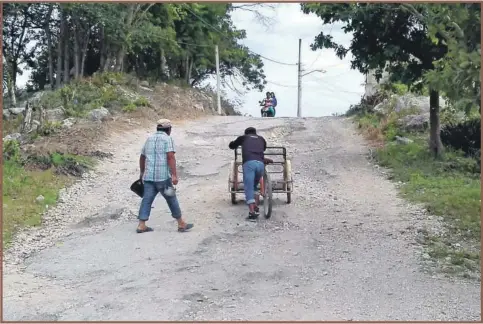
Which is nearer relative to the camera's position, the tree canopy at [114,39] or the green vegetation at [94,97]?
the green vegetation at [94,97]

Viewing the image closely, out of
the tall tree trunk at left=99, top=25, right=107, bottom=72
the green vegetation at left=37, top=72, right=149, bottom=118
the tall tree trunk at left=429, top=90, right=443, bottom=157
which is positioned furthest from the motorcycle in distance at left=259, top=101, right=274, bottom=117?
the tall tree trunk at left=429, top=90, right=443, bottom=157

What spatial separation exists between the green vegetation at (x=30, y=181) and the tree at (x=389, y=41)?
675 centimetres

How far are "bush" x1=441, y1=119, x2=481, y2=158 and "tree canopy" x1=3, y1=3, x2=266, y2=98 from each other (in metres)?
13.5

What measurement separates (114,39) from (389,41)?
1391 centimetres

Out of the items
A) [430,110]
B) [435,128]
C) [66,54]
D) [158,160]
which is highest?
[66,54]

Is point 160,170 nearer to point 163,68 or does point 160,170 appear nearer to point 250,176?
point 250,176

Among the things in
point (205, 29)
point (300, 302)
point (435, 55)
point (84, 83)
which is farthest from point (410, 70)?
point (205, 29)

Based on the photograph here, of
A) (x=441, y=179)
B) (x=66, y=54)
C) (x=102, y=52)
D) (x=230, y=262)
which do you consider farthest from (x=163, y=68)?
(x=230, y=262)

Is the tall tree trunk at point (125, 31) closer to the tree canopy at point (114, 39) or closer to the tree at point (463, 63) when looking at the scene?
the tree canopy at point (114, 39)

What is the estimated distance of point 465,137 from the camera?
17.0 m

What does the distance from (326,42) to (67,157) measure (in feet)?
22.6

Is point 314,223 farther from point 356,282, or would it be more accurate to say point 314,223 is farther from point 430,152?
point 430,152

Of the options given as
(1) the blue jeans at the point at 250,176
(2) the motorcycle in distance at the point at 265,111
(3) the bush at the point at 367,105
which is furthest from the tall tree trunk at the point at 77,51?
(1) the blue jeans at the point at 250,176

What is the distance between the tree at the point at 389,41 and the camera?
48.0 feet
